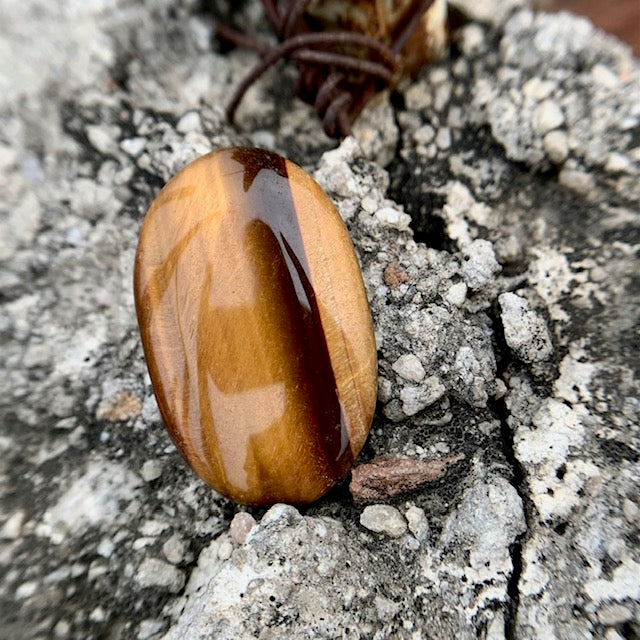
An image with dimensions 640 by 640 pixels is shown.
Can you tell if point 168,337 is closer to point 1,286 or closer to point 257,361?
point 257,361

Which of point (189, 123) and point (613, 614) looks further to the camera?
point (189, 123)

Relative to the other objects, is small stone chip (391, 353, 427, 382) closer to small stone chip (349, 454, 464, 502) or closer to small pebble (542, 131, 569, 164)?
small stone chip (349, 454, 464, 502)

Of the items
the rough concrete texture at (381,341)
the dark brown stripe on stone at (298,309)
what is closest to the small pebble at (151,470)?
the rough concrete texture at (381,341)

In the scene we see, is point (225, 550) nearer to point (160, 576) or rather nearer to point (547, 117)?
point (160, 576)

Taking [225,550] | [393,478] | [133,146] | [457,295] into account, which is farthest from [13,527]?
[457,295]

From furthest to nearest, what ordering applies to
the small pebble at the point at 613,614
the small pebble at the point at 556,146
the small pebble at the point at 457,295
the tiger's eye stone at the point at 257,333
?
the small pebble at the point at 556,146 → the small pebble at the point at 457,295 → the tiger's eye stone at the point at 257,333 → the small pebble at the point at 613,614

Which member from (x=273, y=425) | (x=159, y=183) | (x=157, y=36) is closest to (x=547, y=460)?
(x=273, y=425)

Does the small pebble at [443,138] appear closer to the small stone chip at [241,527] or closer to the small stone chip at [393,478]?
the small stone chip at [393,478]
